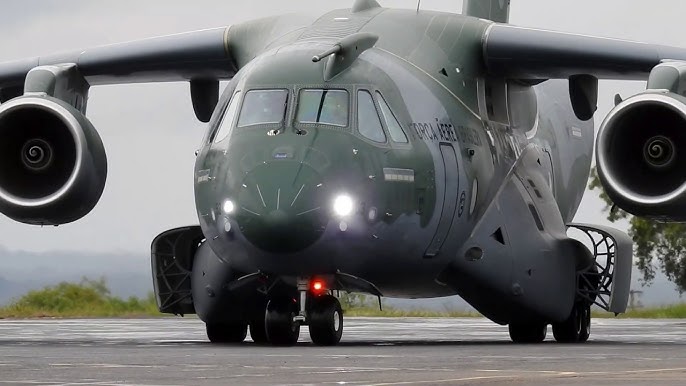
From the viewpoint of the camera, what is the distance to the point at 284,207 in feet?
51.2

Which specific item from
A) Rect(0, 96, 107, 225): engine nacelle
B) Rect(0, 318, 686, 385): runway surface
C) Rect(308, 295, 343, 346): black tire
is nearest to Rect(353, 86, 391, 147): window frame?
Rect(308, 295, 343, 346): black tire

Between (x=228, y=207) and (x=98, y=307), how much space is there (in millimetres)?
20093

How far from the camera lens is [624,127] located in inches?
694

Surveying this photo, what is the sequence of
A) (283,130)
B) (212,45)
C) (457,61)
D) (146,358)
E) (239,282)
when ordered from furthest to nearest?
(212,45), (457,61), (239,282), (283,130), (146,358)

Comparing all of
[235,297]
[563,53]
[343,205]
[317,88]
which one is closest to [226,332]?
[235,297]

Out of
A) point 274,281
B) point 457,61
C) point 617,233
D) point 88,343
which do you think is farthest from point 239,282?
point 617,233

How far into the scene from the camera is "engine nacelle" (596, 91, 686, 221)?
17219 mm

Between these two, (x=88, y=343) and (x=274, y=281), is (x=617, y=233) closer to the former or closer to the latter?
(x=274, y=281)

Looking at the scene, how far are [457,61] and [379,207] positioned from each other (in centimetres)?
299

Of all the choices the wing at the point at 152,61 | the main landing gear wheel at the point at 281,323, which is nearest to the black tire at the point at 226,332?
the main landing gear wheel at the point at 281,323

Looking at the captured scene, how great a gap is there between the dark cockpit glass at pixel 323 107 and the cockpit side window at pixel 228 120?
2.36 feet

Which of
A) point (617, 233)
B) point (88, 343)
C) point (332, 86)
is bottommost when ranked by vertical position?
point (88, 343)

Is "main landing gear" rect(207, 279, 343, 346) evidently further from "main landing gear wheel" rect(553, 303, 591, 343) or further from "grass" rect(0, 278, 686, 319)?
"grass" rect(0, 278, 686, 319)

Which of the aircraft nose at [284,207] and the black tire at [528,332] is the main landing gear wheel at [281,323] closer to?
the aircraft nose at [284,207]
